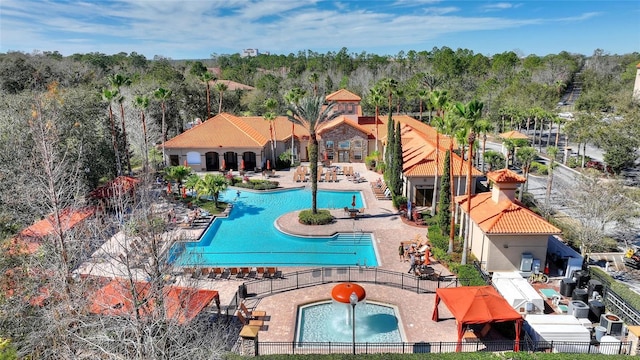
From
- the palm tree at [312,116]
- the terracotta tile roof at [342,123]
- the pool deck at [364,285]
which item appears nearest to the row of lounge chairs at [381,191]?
the pool deck at [364,285]

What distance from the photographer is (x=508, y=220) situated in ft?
76.6

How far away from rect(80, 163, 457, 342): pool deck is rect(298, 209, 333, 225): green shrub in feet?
1.59

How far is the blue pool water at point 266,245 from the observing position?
26.6 m

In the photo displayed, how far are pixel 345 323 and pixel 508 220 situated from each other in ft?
36.5

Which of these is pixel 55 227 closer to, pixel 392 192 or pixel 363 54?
pixel 392 192

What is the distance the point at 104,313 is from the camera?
48.4ft

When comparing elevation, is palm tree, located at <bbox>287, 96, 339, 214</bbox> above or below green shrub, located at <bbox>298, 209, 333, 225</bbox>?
above

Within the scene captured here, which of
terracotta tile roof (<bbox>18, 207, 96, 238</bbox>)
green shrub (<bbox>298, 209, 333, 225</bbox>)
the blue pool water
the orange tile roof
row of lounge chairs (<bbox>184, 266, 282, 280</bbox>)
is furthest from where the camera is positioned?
green shrub (<bbox>298, 209, 333, 225</bbox>)

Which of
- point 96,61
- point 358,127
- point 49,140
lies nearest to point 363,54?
point 96,61

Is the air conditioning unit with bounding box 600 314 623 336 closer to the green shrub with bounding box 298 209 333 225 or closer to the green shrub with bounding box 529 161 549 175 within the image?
the green shrub with bounding box 298 209 333 225

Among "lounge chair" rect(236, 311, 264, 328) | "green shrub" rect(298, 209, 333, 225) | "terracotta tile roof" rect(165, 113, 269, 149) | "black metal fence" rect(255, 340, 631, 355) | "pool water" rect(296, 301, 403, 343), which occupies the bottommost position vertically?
"pool water" rect(296, 301, 403, 343)

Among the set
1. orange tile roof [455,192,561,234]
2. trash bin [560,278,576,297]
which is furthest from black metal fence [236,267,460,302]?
trash bin [560,278,576,297]

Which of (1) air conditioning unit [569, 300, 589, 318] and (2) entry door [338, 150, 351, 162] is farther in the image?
(2) entry door [338, 150, 351, 162]

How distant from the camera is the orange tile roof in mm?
22703
